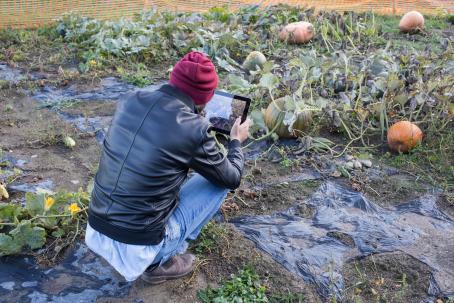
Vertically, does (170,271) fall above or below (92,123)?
above

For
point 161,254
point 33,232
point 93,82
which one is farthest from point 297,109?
point 93,82

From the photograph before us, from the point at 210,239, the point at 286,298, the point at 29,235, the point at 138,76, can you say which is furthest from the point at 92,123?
the point at 286,298

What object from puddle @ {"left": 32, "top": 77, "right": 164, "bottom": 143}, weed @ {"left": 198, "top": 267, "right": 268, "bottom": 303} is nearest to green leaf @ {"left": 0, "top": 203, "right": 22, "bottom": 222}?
weed @ {"left": 198, "top": 267, "right": 268, "bottom": 303}

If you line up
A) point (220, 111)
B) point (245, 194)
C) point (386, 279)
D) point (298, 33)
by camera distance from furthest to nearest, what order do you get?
point (298, 33) < point (245, 194) < point (220, 111) < point (386, 279)

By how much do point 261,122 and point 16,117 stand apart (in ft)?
6.87

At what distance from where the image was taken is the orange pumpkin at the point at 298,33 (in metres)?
6.59

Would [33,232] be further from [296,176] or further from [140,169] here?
[296,176]

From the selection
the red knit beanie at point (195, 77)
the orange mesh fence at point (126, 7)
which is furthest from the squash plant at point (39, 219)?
the orange mesh fence at point (126, 7)

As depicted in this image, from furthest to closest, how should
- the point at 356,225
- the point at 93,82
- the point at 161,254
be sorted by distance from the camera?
the point at 93,82 < the point at 356,225 < the point at 161,254

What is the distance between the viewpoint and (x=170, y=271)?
2574 millimetres

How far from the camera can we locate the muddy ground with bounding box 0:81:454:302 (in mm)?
2609

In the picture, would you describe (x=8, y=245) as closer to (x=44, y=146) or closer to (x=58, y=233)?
(x=58, y=233)

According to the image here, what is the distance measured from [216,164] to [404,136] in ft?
6.86

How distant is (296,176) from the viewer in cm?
364
